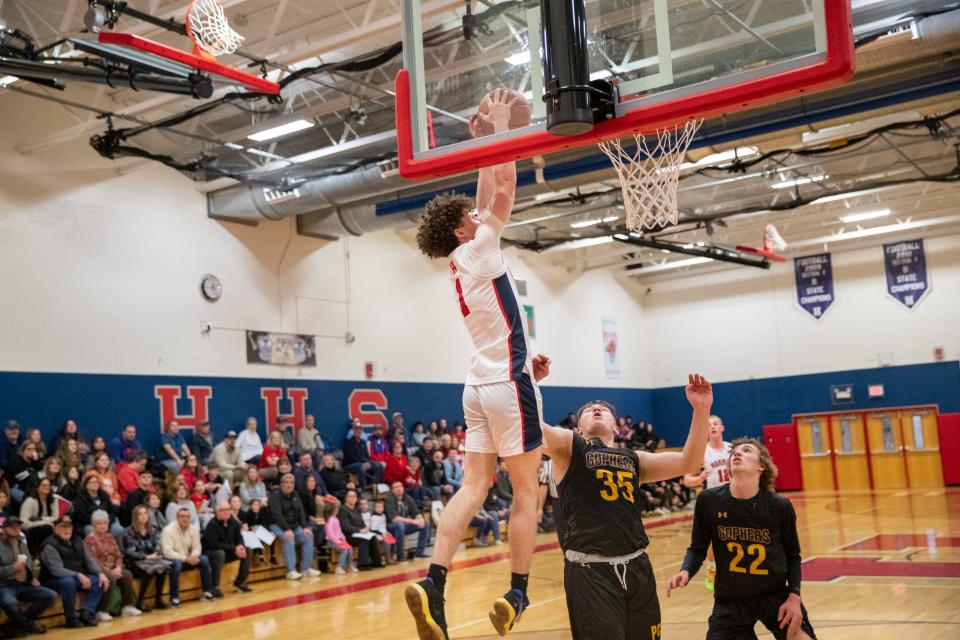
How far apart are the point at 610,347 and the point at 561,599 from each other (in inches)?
704

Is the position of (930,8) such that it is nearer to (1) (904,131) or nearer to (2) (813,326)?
(1) (904,131)

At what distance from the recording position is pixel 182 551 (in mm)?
12516

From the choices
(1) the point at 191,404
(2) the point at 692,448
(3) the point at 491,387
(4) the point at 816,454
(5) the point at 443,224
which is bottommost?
(4) the point at 816,454

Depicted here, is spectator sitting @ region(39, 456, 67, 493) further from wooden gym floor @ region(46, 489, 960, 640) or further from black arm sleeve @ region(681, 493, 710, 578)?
black arm sleeve @ region(681, 493, 710, 578)

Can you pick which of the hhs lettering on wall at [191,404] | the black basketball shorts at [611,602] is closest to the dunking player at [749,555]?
the black basketball shorts at [611,602]

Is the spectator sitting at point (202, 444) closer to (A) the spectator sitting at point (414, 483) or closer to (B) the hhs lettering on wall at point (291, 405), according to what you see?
(B) the hhs lettering on wall at point (291, 405)

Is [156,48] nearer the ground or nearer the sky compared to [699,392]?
nearer the sky

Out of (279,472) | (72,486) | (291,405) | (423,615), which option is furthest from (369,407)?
(423,615)

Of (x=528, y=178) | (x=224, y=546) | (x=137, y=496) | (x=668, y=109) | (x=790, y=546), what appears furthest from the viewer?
(x=528, y=178)

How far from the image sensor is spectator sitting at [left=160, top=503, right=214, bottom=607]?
1231 cm

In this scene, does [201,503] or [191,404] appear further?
[191,404]

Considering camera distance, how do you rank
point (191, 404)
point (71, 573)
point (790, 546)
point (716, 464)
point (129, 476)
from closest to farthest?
point (790, 546) → point (716, 464) → point (71, 573) → point (129, 476) → point (191, 404)

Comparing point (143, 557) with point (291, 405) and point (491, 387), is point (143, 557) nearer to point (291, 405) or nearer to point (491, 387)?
point (291, 405)

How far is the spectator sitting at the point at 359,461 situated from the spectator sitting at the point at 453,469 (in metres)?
1.46
